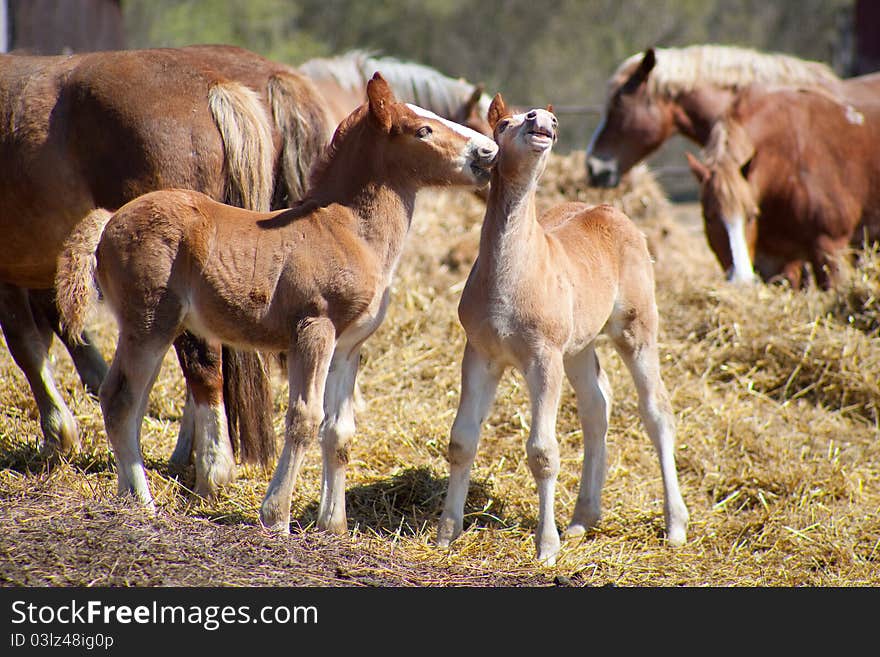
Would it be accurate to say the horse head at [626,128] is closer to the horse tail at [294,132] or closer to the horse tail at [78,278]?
the horse tail at [294,132]

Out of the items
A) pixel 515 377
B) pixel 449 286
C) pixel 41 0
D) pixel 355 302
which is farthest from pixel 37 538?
pixel 41 0

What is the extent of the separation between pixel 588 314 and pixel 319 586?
1.43 metres

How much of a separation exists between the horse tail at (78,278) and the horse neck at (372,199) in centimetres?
80

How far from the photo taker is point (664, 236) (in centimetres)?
812

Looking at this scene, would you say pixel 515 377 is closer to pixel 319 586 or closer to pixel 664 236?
pixel 319 586

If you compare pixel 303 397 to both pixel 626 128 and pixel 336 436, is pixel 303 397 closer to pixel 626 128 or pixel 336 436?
pixel 336 436

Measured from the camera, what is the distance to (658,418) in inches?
159

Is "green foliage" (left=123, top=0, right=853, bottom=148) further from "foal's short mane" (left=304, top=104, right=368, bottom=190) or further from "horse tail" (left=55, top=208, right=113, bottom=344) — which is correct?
"horse tail" (left=55, top=208, right=113, bottom=344)

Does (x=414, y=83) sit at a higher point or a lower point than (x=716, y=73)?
lower

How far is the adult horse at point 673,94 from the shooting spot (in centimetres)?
775

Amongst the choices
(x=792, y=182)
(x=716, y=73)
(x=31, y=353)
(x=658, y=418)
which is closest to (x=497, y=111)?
(x=658, y=418)

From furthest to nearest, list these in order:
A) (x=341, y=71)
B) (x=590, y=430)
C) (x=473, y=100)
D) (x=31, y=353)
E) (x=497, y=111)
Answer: (x=473, y=100) < (x=341, y=71) < (x=31, y=353) < (x=590, y=430) < (x=497, y=111)

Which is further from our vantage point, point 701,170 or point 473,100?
point 473,100

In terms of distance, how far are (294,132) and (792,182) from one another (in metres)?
3.87
